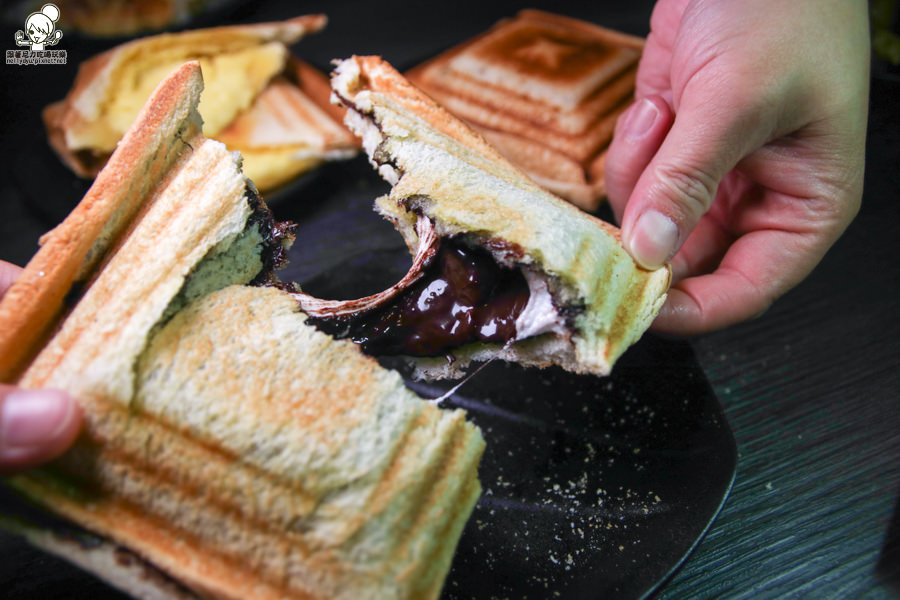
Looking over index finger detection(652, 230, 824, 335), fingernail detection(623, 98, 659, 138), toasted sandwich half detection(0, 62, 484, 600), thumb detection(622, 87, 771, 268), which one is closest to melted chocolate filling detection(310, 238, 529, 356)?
toasted sandwich half detection(0, 62, 484, 600)

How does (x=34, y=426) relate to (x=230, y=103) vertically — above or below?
above

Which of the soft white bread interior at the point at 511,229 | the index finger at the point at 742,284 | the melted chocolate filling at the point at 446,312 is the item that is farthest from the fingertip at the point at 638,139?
the melted chocolate filling at the point at 446,312

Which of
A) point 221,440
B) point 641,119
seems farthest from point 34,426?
point 641,119

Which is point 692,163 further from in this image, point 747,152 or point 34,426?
point 34,426

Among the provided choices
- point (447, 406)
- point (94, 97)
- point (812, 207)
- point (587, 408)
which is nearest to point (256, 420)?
point (447, 406)

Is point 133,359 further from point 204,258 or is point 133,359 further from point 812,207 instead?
point 812,207

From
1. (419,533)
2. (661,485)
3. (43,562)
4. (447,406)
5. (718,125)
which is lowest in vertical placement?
(661,485)
